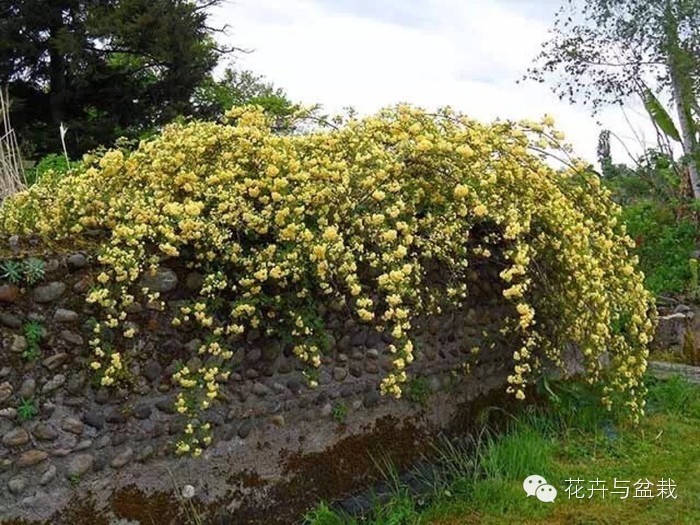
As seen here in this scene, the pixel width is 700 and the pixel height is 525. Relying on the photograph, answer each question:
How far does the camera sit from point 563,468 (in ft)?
13.1

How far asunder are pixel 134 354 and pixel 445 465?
1929 mm

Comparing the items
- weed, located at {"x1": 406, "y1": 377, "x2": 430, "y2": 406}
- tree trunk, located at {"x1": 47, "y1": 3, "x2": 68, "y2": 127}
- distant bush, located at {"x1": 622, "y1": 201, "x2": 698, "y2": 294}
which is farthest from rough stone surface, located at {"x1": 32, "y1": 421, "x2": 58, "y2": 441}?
tree trunk, located at {"x1": 47, "y1": 3, "x2": 68, "y2": 127}

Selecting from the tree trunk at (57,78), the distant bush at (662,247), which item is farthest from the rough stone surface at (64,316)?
the tree trunk at (57,78)

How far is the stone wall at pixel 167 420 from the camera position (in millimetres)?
2764

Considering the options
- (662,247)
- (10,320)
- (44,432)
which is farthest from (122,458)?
(662,247)

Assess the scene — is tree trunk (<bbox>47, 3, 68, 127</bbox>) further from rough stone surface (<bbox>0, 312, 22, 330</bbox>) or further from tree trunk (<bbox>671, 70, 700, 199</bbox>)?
rough stone surface (<bbox>0, 312, 22, 330</bbox>)

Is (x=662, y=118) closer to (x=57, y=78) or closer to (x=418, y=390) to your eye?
(x=418, y=390)

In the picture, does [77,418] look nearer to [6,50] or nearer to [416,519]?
[416,519]

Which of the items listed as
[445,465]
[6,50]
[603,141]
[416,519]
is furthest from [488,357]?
[6,50]

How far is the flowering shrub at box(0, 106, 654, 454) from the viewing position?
314cm

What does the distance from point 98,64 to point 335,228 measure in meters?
13.8

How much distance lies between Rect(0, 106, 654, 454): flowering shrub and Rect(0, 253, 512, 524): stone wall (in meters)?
0.10

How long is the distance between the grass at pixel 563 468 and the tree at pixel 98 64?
12.8m

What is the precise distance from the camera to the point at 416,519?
135 inches
